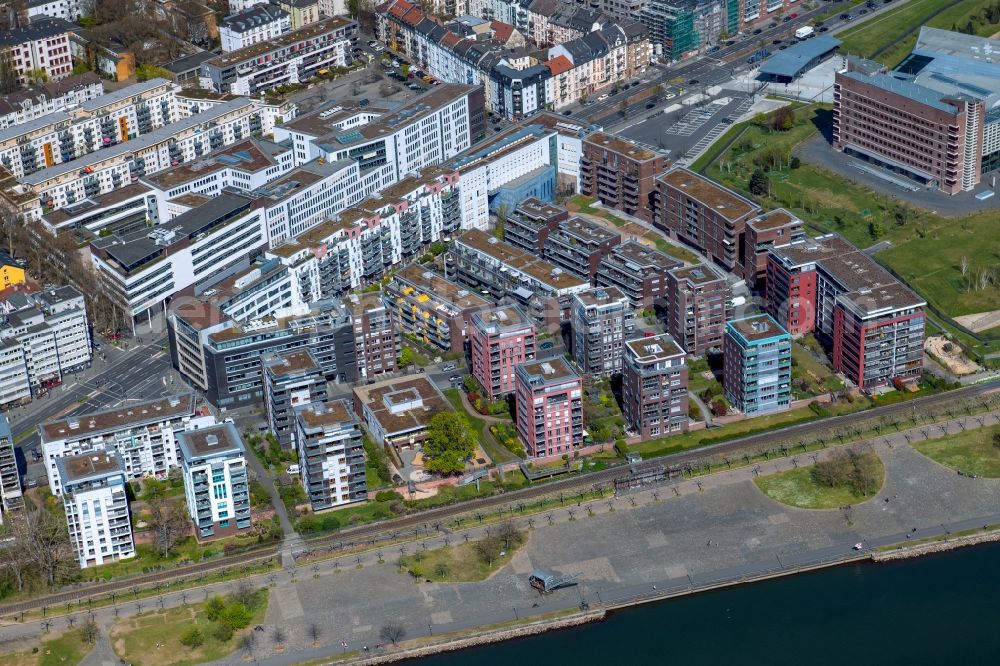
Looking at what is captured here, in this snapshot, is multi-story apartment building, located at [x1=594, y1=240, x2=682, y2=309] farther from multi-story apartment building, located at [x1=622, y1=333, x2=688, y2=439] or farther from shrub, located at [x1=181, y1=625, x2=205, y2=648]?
shrub, located at [x1=181, y1=625, x2=205, y2=648]

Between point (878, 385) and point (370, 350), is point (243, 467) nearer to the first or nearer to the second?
point (370, 350)

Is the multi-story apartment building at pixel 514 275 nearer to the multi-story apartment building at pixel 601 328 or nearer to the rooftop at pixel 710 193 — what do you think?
the multi-story apartment building at pixel 601 328

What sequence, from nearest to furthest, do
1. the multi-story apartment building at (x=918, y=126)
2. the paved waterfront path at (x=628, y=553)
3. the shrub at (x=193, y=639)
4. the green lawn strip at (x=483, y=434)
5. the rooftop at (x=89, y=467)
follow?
the shrub at (x=193, y=639), the paved waterfront path at (x=628, y=553), the rooftop at (x=89, y=467), the green lawn strip at (x=483, y=434), the multi-story apartment building at (x=918, y=126)

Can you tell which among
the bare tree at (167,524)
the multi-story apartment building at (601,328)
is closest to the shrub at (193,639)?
the bare tree at (167,524)

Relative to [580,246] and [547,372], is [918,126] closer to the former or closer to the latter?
[580,246]

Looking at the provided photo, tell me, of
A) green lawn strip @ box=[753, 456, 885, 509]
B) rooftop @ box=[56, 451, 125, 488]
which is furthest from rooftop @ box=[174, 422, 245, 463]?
green lawn strip @ box=[753, 456, 885, 509]

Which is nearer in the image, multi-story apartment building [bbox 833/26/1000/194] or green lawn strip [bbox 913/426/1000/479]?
green lawn strip [bbox 913/426/1000/479]
